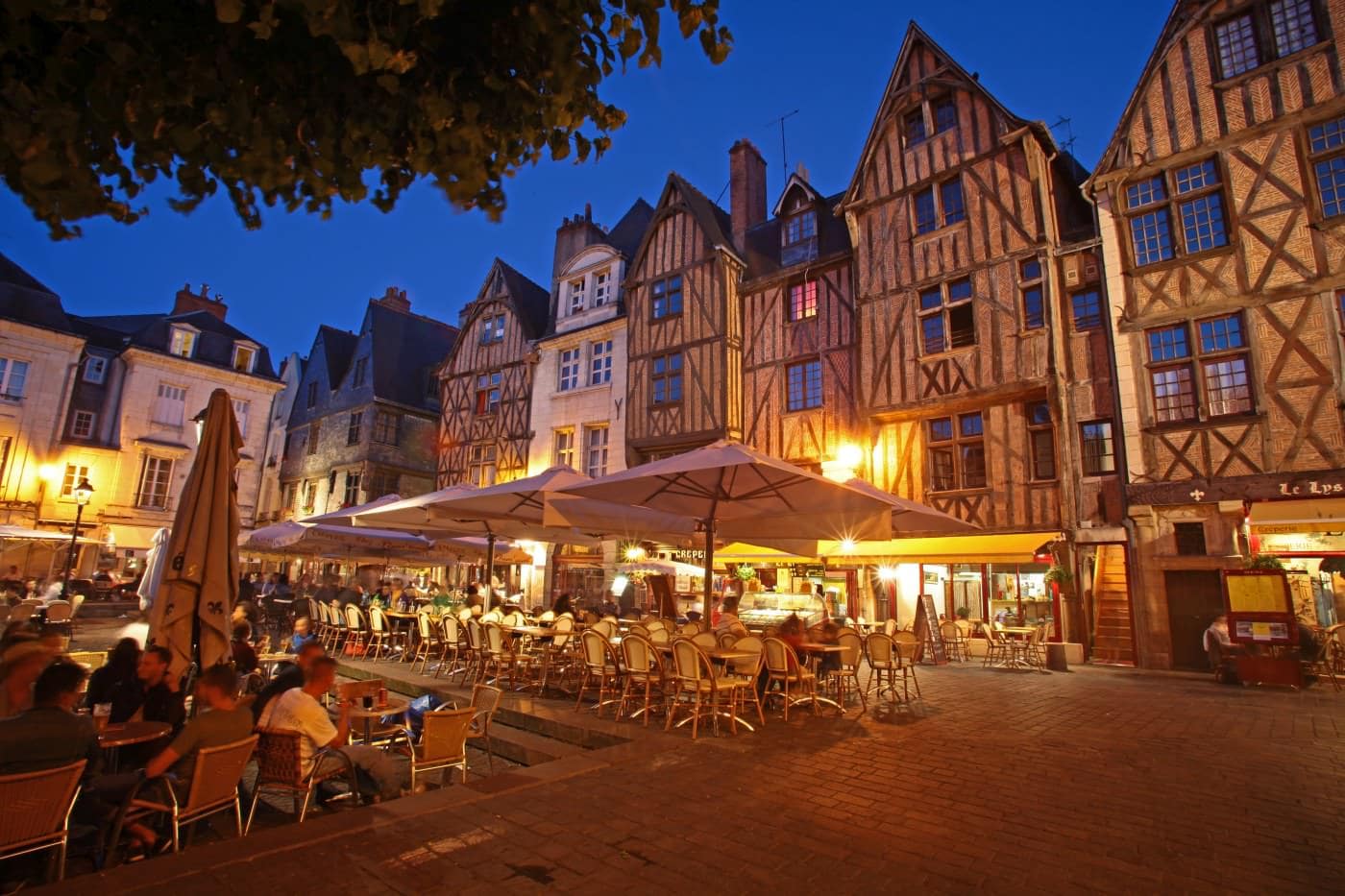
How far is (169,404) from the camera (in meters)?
24.8

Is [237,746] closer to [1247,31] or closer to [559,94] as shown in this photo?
[559,94]

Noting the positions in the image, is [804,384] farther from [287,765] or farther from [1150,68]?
[287,765]

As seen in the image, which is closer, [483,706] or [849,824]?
[849,824]

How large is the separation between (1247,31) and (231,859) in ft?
59.2

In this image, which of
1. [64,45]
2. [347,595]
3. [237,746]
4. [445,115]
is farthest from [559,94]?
[347,595]

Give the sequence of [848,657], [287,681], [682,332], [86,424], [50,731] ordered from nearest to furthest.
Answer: [50,731] → [287,681] → [848,657] → [682,332] → [86,424]

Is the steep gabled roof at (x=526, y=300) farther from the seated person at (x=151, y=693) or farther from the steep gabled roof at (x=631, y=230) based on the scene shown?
the seated person at (x=151, y=693)

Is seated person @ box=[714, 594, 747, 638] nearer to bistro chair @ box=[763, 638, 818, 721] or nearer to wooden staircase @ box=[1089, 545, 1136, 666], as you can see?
bistro chair @ box=[763, 638, 818, 721]

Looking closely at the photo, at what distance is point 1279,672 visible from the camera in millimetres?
9711

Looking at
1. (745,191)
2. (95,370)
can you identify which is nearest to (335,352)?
(95,370)

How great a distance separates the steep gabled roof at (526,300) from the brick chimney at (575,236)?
1.30m

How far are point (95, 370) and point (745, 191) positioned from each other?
23.4m

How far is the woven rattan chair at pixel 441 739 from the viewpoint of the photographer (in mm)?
4188

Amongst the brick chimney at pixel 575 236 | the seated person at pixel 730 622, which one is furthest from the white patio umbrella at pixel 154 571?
the brick chimney at pixel 575 236
